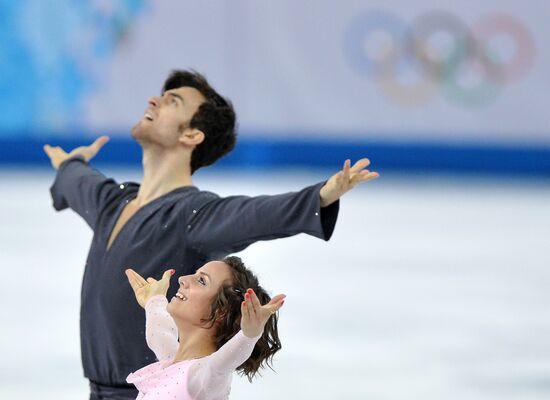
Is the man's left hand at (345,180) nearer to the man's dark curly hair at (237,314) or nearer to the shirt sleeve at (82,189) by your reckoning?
the man's dark curly hair at (237,314)

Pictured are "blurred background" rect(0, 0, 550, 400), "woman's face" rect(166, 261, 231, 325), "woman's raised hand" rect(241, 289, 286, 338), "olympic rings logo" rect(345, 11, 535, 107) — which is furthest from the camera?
"olympic rings logo" rect(345, 11, 535, 107)

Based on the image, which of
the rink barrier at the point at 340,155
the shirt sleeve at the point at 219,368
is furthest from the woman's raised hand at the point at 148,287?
the rink barrier at the point at 340,155

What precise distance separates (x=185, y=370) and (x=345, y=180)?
49 cm

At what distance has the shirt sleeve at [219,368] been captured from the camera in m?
2.25

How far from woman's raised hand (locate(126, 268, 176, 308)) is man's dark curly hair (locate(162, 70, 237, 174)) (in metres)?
0.66

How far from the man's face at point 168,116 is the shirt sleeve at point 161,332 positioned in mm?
690

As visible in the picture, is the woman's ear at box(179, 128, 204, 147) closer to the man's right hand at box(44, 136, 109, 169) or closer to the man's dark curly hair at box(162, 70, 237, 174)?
the man's dark curly hair at box(162, 70, 237, 174)

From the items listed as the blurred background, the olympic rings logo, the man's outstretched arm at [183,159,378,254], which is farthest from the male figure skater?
the olympic rings logo

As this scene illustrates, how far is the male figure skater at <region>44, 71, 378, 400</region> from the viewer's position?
2.69 metres

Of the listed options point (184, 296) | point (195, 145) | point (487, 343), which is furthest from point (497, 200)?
point (184, 296)

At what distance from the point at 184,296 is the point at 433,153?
8.52 meters

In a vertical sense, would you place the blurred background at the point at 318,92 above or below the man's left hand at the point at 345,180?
above

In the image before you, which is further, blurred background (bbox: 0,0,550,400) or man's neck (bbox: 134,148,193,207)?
blurred background (bbox: 0,0,550,400)

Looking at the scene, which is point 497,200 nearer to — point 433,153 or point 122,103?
point 433,153
